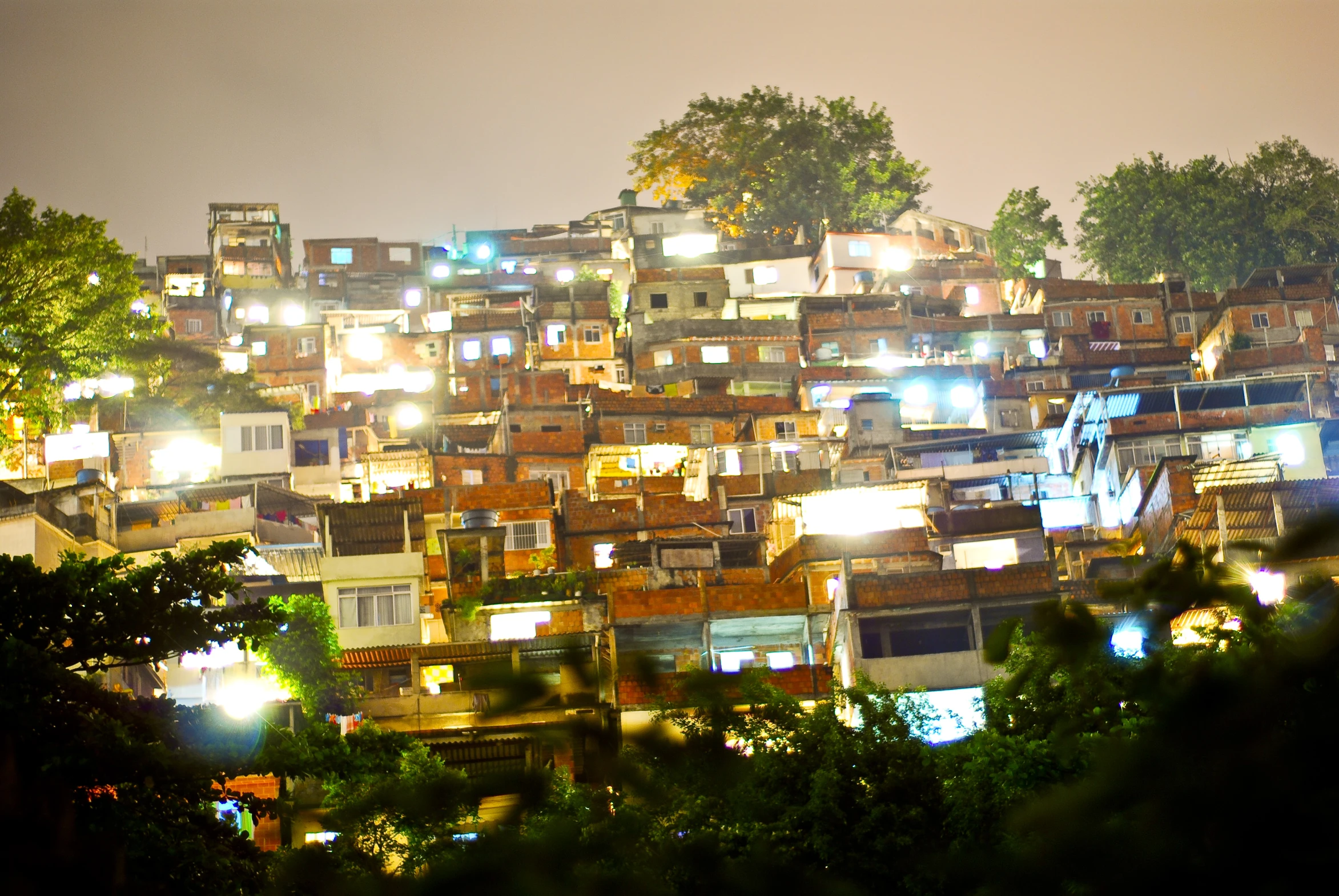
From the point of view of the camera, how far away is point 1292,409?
41.4 m

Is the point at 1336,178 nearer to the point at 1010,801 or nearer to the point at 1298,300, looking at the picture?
the point at 1298,300

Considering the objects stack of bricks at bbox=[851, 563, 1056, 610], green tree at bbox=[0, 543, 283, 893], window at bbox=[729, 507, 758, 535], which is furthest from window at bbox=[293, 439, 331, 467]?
green tree at bbox=[0, 543, 283, 893]

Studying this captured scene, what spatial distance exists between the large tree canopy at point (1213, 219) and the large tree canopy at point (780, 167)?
30.4 ft

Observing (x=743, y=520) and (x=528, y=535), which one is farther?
(x=743, y=520)

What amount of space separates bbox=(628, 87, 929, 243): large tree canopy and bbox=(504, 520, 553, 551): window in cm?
3335

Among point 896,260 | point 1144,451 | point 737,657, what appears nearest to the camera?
point 737,657

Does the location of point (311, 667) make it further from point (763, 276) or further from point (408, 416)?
point (763, 276)

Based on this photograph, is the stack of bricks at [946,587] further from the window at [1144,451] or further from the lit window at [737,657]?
the window at [1144,451]

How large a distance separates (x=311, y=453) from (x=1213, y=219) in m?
42.5

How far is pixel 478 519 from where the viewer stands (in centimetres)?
3281

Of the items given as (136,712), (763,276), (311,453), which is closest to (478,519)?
(311,453)

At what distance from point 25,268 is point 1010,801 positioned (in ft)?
73.0

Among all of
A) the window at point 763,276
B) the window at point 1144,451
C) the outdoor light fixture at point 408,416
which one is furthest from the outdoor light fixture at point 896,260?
the window at point 1144,451

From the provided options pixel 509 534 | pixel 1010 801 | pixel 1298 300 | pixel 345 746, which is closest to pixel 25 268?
pixel 509 534
